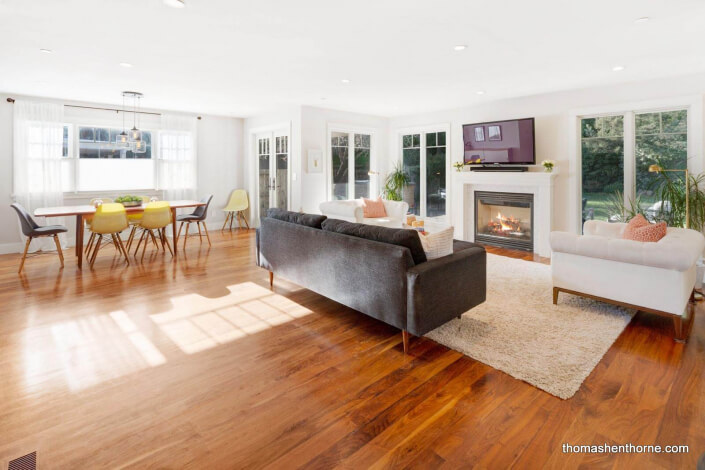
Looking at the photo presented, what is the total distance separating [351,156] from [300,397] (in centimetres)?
622

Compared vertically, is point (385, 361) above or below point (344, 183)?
below

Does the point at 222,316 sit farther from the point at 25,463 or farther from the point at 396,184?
the point at 396,184

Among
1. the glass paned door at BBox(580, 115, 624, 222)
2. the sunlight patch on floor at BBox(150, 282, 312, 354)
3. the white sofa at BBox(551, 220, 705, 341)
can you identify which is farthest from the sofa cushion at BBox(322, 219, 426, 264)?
the glass paned door at BBox(580, 115, 624, 222)

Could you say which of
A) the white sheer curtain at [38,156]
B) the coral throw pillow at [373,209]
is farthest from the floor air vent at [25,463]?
the white sheer curtain at [38,156]

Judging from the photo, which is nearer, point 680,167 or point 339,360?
point 339,360

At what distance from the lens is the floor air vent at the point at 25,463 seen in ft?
5.54

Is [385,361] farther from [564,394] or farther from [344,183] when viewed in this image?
[344,183]

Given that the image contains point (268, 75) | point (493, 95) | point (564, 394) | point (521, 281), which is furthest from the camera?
point (493, 95)

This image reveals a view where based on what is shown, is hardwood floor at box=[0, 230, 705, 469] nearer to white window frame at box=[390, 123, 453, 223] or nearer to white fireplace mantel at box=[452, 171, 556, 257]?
white fireplace mantel at box=[452, 171, 556, 257]

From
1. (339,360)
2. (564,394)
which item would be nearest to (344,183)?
(339,360)

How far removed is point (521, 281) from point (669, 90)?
3046 mm

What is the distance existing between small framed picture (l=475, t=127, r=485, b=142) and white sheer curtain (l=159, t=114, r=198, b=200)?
5276 millimetres

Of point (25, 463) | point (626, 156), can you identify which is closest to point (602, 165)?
point (626, 156)

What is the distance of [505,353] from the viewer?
2.73 meters
